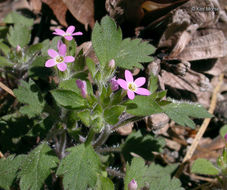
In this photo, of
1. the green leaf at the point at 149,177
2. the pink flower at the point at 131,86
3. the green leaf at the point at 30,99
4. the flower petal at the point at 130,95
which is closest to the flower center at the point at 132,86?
the pink flower at the point at 131,86

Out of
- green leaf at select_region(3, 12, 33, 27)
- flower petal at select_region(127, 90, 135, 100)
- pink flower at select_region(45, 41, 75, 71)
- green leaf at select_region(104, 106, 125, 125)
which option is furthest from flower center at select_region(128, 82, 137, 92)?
green leaf at select_region(3, 12, 33, 27)

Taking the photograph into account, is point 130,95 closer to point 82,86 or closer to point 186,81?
point 82,86

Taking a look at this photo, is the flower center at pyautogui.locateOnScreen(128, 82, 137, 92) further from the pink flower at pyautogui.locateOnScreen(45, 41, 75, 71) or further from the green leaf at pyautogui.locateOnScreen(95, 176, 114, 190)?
the green leaf at pyautogui.locateOnScreen(95, 176, 114, 190)

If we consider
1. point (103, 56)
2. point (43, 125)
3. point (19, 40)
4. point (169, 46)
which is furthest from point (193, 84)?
point (19, 40)

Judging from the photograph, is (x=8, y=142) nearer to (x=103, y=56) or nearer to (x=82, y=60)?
(x=82, y=60)

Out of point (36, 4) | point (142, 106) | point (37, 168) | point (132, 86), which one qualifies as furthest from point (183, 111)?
point (36, 4)

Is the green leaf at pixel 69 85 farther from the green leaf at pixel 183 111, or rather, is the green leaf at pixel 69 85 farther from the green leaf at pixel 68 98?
the green leaf at pixel 183 111
